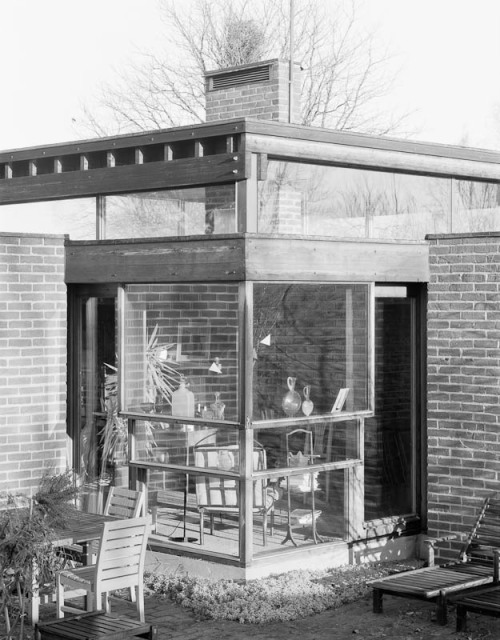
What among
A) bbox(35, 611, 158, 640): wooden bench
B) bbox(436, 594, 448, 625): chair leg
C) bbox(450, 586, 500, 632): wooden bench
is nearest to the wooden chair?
bbox(35, 611, 158, 640): wooden bench

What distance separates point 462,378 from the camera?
1069 centimetres

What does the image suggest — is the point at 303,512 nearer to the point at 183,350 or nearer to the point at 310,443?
the point at 310,443

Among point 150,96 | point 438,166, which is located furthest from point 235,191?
point 150,96

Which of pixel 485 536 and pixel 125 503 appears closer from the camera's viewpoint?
pixel 125 503

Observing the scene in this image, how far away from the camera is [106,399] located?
11.2 m

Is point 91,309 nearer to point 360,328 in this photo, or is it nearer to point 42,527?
point 360,328

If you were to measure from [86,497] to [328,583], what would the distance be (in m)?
2.97

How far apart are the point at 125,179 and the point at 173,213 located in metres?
0.82

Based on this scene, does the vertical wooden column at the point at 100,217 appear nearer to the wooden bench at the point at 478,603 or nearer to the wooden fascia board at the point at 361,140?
the wooden fascia board at the point at 361,140

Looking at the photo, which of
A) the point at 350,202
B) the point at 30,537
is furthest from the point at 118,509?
the point at 350,202

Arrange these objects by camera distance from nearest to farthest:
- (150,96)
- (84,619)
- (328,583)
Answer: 1. (84,619)
2. (328,583)
3. (150,96)

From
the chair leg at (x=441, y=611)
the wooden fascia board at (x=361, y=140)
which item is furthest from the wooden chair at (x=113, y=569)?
the wooden fascia board at (x=361, y=140)

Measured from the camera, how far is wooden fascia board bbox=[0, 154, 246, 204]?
993cm

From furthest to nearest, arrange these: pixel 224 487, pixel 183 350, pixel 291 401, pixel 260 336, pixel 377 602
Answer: pixel 183 350 → pixel 291 401 → pixel 224 487 → pixel 260 336 → pixel 377 602
